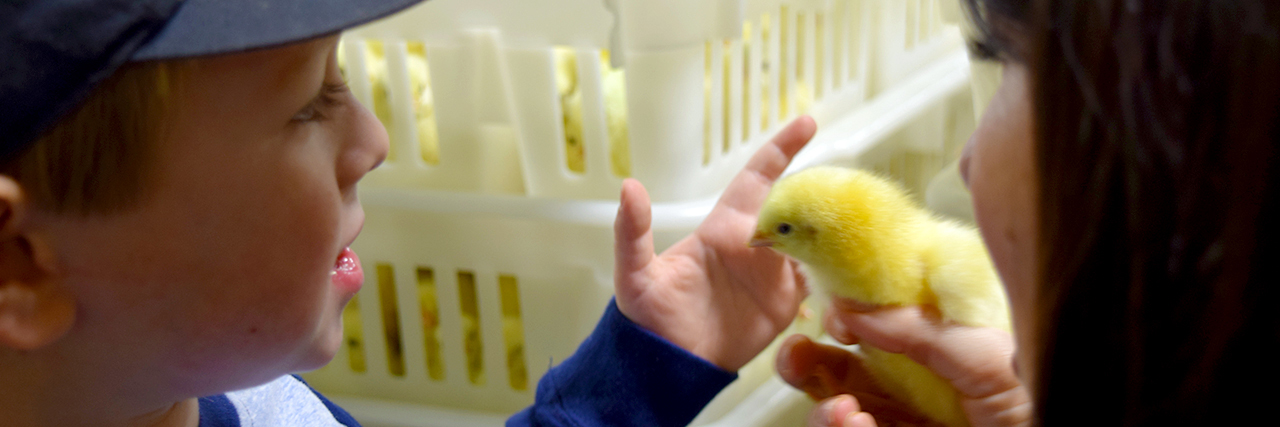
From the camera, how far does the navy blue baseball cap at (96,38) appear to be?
11.2 inches

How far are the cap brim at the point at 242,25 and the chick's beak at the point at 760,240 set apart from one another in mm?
263

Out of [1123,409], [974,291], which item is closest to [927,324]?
[974,291]

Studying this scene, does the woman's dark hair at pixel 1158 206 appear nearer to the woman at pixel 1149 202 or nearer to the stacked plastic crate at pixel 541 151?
the woman at pixel 1149 202

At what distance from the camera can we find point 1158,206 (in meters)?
0.24

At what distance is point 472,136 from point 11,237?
386 millimetres

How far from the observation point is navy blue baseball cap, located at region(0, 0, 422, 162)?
29cm

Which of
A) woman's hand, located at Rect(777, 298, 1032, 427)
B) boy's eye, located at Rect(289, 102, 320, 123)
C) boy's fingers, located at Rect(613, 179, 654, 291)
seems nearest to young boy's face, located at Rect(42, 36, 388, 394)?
boy's eye, located at Rect(289, 102, 320, 123)

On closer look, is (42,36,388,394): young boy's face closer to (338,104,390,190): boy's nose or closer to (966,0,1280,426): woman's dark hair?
(338,104,390,190): boy's nose

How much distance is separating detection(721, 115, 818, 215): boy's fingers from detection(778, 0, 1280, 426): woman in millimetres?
307

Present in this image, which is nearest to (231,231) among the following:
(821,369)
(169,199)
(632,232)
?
(169,199)

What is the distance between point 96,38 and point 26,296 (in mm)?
111

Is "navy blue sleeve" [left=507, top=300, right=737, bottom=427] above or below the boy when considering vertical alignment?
below

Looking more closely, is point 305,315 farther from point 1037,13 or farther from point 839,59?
point 839,59

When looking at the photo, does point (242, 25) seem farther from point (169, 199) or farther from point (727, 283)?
point (727, 283)
